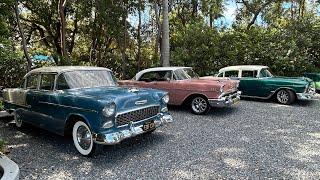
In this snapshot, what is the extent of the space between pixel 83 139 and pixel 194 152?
6.63 feet

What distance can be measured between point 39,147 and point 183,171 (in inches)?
120

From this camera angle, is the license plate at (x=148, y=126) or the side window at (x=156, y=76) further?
the side window at (x=156, y=76)

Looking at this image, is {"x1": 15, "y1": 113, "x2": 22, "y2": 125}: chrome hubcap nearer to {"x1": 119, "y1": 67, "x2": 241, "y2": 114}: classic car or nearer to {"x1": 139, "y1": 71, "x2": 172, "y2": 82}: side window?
{"x1": 119, "y1": 67, "x2": 241, "y2": 114}: classic car

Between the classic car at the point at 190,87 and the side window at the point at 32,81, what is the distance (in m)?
3.04

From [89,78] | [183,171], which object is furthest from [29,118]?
[183,171]

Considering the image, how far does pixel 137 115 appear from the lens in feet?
19.2

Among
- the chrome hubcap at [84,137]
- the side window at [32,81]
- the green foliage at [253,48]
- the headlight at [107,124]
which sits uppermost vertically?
the green foliage at [253,48]

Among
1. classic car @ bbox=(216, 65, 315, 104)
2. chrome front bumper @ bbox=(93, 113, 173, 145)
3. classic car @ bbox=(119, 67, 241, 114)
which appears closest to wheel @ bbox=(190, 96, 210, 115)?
classic car @ bbox=(119, 67, 241, 114)

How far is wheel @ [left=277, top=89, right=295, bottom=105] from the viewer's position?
10.2m

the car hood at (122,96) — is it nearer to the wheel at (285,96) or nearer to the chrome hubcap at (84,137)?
the chrome hubcap at (84,137)

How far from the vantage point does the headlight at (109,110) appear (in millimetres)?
5293

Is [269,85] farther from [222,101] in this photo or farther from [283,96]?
[222,101]

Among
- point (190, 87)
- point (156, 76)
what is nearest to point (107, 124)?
point (190, 87)

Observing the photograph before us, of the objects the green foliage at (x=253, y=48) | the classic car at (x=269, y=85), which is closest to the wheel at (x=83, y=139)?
the classic car at (x=269, y=85)
